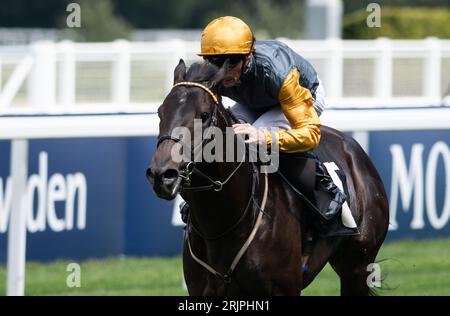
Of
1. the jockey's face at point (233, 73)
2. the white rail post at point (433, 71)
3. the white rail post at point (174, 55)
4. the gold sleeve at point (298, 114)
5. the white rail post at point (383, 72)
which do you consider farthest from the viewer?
the white rail post at point (433, 71)

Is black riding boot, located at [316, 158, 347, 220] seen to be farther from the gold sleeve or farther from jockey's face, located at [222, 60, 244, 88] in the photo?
jockey's face, located at [222, 60, 244, 88]

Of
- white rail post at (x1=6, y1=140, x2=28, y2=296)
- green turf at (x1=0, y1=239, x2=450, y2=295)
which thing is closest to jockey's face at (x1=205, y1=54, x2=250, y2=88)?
white rail post at (x1=6, y1=140, x2=28, y2=296)

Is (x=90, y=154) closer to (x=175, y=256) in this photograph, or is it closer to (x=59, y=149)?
(x=59, y=149)

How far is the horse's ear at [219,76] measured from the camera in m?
4.94

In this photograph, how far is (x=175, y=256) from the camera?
9.35 m

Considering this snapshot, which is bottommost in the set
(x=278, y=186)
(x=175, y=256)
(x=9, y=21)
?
(x=175, y=256)

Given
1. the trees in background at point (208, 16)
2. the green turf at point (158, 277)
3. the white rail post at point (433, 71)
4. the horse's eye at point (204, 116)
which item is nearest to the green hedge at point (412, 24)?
the trees in background at point (208, 16)

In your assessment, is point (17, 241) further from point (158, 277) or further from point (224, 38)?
point (224, 38)

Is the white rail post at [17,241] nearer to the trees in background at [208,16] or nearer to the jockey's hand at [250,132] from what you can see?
the jockey's hand at [250,132]

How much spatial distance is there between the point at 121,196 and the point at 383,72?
493 centimetres

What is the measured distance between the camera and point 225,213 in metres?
5.18

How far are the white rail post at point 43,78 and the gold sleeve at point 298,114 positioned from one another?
627 cm
